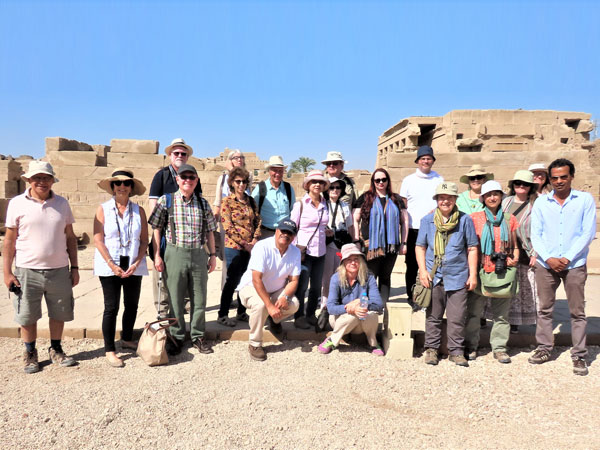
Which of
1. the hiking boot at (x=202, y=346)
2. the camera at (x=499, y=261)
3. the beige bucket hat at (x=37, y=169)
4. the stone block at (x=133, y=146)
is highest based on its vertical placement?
the stone block at (x=133, y=146)

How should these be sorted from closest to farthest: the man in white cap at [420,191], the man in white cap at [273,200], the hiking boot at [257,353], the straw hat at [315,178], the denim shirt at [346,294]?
the hiking boot at [257,353]
the denim shirt at [346,294]
the straw hat at [315,178]
the man in white cap at [273,200]
the man in white cap at [420,191]

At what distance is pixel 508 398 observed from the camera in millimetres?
3457

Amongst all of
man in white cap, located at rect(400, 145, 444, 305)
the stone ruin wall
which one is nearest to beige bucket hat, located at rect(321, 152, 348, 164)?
man in white cap, located at rect(400, 145, 444, 305)

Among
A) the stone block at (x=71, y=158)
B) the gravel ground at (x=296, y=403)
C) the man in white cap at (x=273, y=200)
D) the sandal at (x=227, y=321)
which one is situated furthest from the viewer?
the stone block at (x=71, y=158)

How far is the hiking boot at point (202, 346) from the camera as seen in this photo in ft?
14.1

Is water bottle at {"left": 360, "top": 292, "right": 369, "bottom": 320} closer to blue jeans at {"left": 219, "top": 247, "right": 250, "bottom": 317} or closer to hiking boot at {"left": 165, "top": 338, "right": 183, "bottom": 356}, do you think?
blue jeans at {"left": 219, "top": 247, "right": 250, "bottom": 317}

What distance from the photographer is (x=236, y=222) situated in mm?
4684

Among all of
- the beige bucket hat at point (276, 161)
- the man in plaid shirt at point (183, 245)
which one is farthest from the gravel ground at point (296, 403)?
the beige bucket hat at point (276, 161)

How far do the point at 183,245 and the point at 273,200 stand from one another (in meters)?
1.35

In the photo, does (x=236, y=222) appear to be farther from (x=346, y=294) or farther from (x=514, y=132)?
(x=514, y=132)

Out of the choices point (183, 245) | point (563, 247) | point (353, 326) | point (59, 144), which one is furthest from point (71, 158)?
point (563, 247)

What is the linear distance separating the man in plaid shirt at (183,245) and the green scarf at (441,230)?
2.30 meters

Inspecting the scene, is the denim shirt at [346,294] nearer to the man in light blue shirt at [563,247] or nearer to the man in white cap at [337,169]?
the man in white cap at [337,169]

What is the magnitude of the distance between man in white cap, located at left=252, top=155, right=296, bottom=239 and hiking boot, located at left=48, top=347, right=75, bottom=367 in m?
2.36
